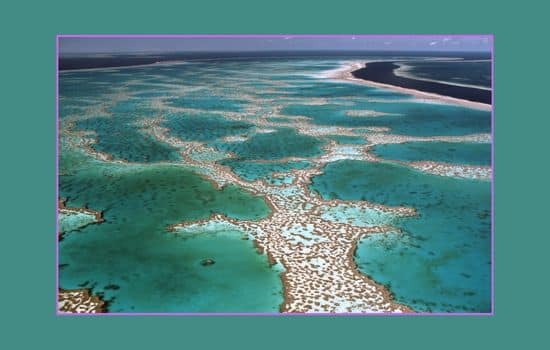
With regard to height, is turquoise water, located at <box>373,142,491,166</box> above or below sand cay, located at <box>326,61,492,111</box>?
below

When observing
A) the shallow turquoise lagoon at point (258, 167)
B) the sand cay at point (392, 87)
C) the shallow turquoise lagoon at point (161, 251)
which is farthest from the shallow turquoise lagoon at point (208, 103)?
the shallow turquoise lagoon at point (161, 251)

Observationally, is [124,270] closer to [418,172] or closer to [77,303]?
[77,303]

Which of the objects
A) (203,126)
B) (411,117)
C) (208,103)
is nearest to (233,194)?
(203,126)

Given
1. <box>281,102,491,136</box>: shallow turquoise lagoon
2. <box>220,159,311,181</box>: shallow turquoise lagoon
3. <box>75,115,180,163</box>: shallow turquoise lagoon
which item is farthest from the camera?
<box>281,102,491,136</box>: shallow turquoise lagoon

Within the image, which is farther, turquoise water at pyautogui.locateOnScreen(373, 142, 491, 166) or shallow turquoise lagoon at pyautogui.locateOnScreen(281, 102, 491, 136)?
shallow turquoise lagoon at pyautogui.locateOnScreen(281, 102, 491, 136)

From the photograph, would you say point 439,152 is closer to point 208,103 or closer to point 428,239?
point 428,239

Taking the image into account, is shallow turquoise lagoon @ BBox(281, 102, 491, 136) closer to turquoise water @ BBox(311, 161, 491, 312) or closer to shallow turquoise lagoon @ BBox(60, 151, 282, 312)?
turquoise water @ BBox(311, 161, 491, 312)

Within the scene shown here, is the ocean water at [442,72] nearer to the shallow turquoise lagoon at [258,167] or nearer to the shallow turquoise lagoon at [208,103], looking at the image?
the shallow turquoise lagoon at [208,103]

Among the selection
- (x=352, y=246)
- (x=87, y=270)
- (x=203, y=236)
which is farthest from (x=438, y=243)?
(x=87, y=270)

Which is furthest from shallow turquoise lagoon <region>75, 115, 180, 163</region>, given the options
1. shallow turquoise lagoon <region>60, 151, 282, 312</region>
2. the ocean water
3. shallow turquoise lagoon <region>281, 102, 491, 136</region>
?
the ocean water
